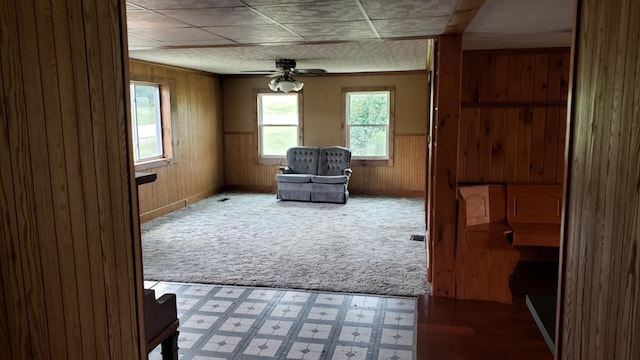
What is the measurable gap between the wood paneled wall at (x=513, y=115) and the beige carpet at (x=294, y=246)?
47.4 inches

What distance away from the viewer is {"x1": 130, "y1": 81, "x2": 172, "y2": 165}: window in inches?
265

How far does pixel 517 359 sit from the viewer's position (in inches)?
113

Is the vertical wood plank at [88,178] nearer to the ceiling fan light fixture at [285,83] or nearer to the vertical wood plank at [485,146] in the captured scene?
the vertical wood plank at [485,146]

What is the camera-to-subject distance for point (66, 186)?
4.00ft

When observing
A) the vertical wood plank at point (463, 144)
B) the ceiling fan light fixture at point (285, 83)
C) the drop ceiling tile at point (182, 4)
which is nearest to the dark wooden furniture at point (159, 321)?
the drop ceiling tile at point (182, 4)

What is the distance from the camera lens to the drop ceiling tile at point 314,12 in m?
2.67

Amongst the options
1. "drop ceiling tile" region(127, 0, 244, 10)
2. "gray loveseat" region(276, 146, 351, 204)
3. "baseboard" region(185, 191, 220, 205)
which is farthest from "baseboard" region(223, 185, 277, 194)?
"drop ceiling tile" region(127, 0, 244, 10)

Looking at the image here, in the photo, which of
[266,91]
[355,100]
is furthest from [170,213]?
[355,100]

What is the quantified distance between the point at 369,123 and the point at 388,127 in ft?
1.18

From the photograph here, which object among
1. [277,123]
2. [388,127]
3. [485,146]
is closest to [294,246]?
[485,146]

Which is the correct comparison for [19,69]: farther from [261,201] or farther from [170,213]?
[261,201]

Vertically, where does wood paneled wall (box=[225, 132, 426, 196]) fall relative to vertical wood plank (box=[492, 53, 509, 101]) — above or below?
below

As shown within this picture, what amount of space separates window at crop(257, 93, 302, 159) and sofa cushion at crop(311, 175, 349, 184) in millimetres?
1256

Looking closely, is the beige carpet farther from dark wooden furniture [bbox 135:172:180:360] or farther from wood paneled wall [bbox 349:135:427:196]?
dark wooden furniture [bbox 135:172:180:360]
